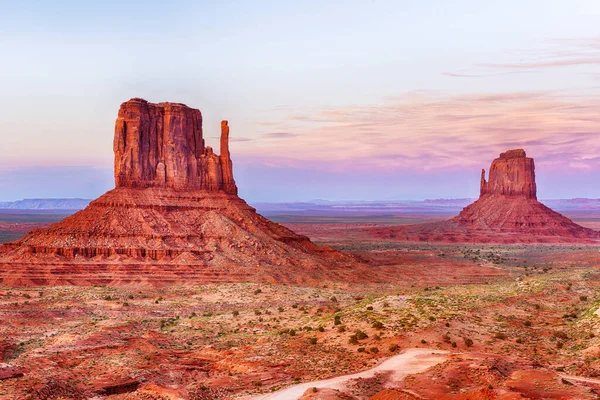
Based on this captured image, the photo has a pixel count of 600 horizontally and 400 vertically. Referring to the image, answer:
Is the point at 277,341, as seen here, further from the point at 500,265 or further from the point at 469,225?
the point at 469,225

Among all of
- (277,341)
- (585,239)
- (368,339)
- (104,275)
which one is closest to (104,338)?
(277,341)

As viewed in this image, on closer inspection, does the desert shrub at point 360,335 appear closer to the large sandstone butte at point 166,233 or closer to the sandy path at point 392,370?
the sandy path at point 392,370

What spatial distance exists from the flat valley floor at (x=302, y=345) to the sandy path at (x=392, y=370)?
15 centimetres

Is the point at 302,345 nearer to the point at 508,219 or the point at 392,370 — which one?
the point at 392,370

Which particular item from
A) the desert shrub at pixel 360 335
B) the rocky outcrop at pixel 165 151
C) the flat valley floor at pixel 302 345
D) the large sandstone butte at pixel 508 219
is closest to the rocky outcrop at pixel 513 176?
the large sandstone butte at pixel 508 219

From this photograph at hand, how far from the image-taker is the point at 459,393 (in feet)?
96.1

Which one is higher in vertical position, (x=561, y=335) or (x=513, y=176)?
(x=513, y=176)

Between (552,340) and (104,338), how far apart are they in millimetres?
30105

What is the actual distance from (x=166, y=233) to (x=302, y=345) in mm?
50635

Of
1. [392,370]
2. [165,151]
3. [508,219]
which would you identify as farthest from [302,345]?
[508,219]

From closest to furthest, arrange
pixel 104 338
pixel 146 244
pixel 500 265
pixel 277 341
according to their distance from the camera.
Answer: pixel 277 341 < pixel 104 338 < pixel 146 244 < pixel 500 265

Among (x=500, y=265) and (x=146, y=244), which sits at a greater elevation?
(x=146, y=244)

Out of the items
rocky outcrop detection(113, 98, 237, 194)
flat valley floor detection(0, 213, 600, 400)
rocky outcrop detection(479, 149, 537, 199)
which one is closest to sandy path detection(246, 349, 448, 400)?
flat valley floor detection(0, 213, 600, 400)

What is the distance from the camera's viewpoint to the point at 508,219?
177 meters
